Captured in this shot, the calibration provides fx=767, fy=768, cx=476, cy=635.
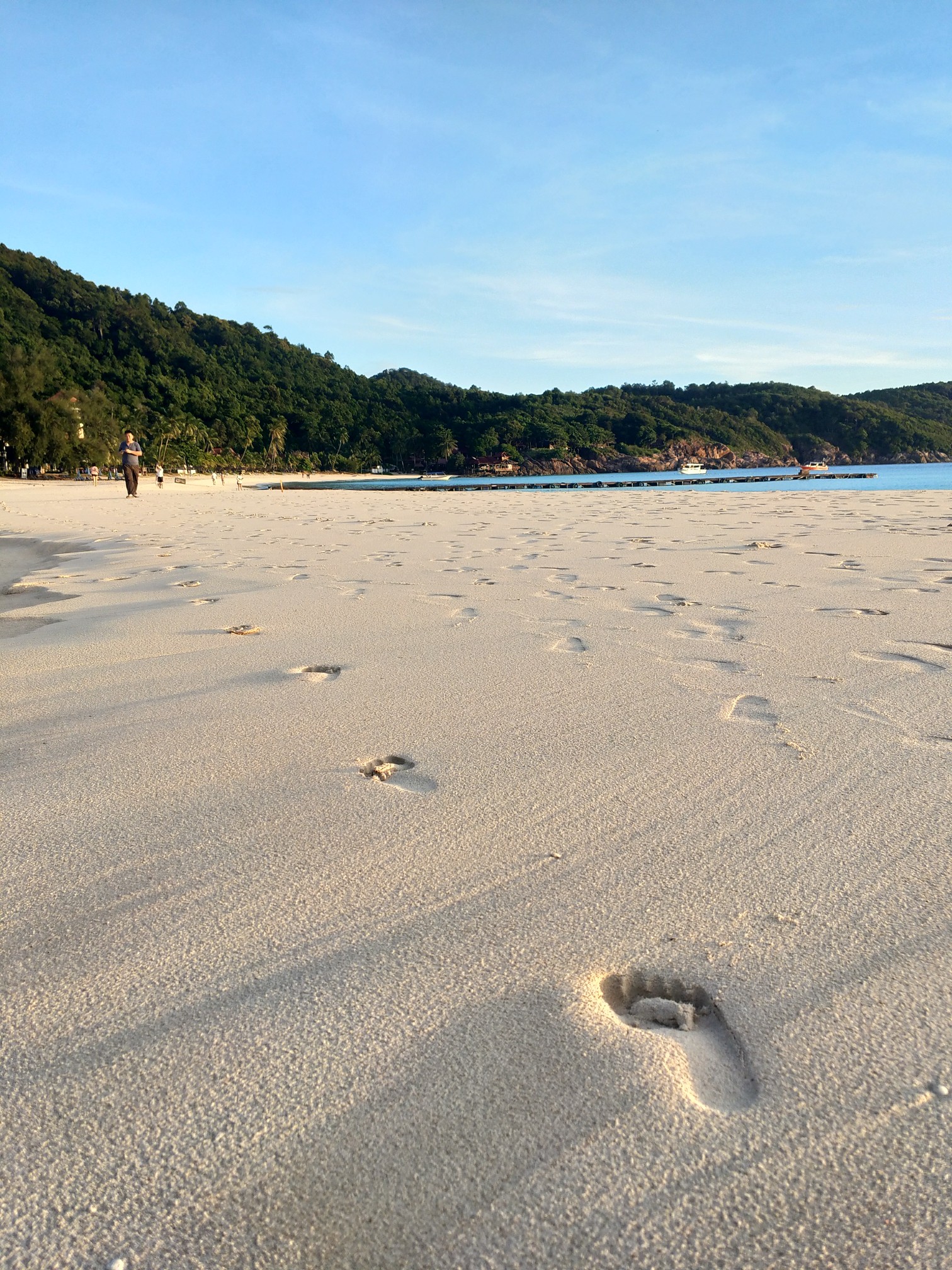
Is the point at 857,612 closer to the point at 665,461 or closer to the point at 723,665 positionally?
the point at 723,665

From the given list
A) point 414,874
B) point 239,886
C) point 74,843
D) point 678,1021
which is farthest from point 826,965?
point 74,843

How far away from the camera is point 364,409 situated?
3969 inches

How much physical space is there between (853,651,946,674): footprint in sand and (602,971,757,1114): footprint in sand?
199 centimetres

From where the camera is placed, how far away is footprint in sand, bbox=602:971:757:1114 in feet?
3.07

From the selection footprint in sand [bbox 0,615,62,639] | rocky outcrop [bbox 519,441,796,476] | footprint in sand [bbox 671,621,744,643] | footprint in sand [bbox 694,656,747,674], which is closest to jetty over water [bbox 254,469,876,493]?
rocky outcrop [bbox 519,441,796,476]

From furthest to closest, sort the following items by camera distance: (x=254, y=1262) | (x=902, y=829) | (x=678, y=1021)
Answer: (x=902, y=829) → (x=678, y=1021) → (x=254, y=1262)

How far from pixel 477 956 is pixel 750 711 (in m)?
1.43

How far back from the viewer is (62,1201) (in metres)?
0.80

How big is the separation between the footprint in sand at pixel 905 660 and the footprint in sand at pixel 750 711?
66 cm

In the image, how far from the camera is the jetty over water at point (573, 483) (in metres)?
41.7

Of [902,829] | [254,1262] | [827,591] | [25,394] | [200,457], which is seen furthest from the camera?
[200,457]

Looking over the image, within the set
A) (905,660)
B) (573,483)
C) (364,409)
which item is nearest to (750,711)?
(905,660)

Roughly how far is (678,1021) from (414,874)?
0.55 meters

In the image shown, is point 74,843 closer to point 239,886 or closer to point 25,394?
point 239,886
